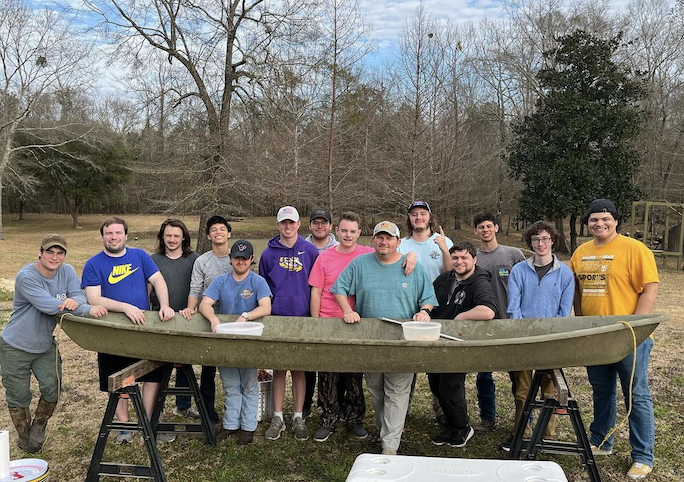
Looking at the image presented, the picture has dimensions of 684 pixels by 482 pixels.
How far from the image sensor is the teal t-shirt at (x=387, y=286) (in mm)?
3619

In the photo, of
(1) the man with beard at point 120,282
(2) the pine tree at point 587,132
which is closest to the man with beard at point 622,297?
(1) the man with beard at point 120,282

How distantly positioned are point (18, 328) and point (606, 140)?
1810 cm

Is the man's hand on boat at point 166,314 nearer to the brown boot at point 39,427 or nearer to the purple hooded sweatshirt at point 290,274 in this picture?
Answer: the purple hooded sweatshirt at point 290,274

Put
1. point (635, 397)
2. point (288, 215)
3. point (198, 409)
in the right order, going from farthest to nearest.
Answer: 1. point (288, 215)
2. point (198, 409)
3. point (635, 397)

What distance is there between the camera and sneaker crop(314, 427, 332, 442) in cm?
396

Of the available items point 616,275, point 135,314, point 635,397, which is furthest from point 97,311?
point 635,397

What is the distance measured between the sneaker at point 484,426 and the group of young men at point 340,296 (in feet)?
0.05

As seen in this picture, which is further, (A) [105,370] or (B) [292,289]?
(B) [292,289]

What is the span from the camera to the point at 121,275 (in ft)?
12.0

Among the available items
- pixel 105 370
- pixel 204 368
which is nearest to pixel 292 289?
pixel 204 368

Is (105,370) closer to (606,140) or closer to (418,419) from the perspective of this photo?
(418,419)

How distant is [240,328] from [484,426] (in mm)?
2054

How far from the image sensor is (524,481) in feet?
6.31

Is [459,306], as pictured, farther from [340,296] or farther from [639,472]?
[639,472]
